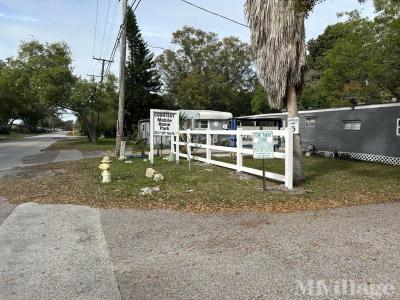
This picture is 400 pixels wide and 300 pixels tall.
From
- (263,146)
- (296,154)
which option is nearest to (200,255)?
(263,146)

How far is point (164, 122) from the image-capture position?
631 inches

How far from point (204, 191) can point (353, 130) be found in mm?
12767

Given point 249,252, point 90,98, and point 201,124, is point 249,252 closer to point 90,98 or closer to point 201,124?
point 201,124

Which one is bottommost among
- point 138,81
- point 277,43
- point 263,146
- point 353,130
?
point 263,146

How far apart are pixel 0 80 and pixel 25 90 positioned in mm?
6270

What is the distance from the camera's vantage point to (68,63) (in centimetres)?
3519

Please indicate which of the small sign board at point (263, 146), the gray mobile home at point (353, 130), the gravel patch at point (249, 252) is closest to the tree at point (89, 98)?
the gray mobile home at point (353, 130)

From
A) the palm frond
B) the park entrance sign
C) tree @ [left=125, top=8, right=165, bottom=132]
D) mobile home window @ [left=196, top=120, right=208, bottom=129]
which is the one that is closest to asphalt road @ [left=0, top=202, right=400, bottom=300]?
the palm frond

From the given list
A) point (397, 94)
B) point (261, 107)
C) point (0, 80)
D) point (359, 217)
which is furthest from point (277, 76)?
point (0, 80)

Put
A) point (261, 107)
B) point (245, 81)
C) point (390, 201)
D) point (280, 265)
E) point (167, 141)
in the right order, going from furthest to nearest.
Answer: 1. point (245, 81)
2. point (261, 107)
3. point (167, 141)
4. point (390, 201)
5. point (280, 265)

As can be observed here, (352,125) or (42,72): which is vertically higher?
(42,72)

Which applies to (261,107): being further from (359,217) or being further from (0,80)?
(359,217)

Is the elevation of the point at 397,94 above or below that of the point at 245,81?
below

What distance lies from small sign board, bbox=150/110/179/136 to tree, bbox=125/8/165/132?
26868 millimetres
